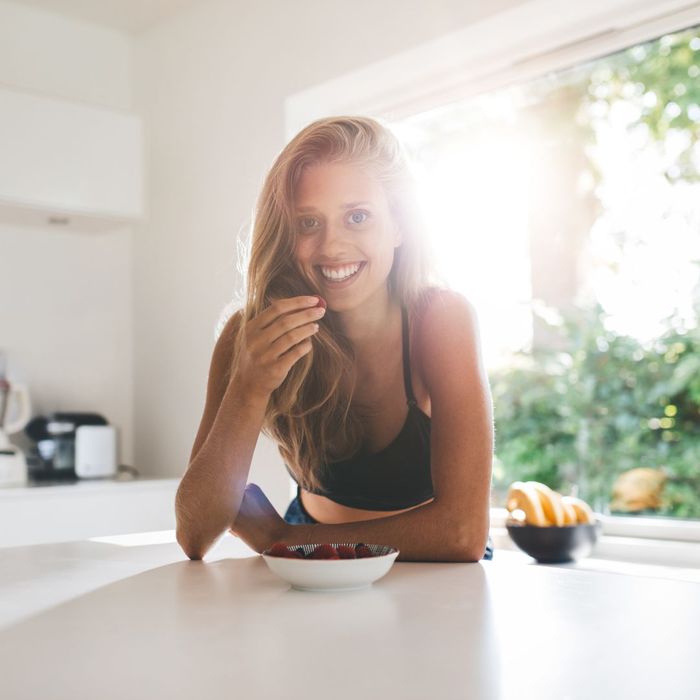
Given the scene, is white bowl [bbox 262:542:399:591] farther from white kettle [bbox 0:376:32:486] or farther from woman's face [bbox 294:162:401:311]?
white kettle [bbox 0:376:32:486]

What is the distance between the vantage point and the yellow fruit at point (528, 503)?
2258mm

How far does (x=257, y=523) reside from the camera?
1.44m

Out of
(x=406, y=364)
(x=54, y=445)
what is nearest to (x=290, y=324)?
(x=406, y=364)

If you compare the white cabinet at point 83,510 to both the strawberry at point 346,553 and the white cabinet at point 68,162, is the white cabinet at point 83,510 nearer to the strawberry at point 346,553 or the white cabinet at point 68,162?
the white cabinet at point 68,162

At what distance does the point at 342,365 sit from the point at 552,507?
0.88m

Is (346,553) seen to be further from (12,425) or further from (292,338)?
(12,425)

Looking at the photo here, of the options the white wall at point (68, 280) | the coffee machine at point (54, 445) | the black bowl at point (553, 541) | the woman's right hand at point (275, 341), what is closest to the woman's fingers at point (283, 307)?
the woman's right hand at point (275, 341)

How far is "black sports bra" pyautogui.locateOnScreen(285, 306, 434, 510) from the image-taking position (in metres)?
1.67

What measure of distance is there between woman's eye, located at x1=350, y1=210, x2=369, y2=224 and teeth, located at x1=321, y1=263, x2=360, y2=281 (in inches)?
3.1

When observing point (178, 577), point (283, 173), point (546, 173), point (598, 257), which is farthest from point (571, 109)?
point (178, 577)

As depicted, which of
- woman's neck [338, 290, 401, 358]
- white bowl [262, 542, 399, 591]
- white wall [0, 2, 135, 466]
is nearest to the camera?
white bowl [262, 542, 399, 591]

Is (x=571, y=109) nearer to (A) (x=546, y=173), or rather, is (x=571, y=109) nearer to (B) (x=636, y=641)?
(A) (x=546, y=173)

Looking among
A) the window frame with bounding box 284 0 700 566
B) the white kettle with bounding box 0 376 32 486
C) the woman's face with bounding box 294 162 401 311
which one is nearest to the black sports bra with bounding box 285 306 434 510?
the woman's face with bounding box 294 162 401 311

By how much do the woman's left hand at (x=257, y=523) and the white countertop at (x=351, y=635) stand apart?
6.3 inches
